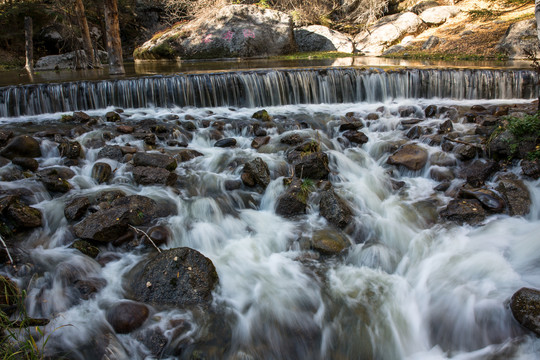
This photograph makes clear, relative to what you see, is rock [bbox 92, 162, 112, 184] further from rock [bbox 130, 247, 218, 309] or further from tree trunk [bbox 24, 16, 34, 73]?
tree trunk [bbox 24, 16, 34, 73]

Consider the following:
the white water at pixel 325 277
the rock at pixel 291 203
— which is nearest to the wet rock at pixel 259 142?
the white water at pixel 325 277

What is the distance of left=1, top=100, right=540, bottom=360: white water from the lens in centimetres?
301

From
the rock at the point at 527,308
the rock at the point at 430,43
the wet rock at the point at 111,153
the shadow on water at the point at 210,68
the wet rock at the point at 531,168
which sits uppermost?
the rock at the point at 430,43

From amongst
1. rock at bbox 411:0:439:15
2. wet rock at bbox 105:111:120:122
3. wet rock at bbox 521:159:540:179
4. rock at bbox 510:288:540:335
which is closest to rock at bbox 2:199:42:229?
wet rock at bbox 105:111:120:122

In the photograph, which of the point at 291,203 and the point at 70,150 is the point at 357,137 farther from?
the point at 70,150

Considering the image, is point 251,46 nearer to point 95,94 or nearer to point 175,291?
point 95,94

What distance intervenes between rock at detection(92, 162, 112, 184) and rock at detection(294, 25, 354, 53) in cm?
1916

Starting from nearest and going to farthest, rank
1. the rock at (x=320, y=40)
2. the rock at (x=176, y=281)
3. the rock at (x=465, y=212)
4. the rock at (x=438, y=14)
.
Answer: the rock at (x=176, y=281) → the rock at (x=465, y=212) → the rock at (x=438, y=14) → the rock at (x=320, y=40)

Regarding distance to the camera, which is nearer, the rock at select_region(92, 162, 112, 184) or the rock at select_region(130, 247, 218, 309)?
the rock at select_region(130, 247, 218, 309)

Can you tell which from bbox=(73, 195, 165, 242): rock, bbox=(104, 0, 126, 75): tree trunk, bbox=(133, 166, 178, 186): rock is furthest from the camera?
bbox=(104, 0, 126, 75): tree trunk

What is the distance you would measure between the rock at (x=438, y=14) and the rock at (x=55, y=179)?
897 inches

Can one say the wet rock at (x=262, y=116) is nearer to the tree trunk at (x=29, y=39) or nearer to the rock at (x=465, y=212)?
the rock at (x=465, y=212)

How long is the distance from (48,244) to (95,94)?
6.28 meters

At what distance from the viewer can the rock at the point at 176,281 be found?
3.27 metres
